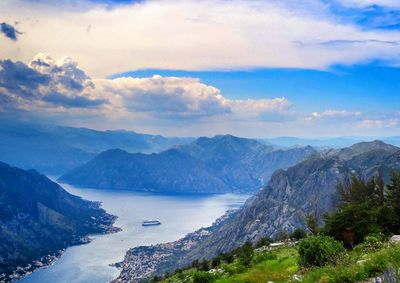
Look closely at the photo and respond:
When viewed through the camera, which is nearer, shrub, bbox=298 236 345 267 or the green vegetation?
the green vegetation

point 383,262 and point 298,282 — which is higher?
point 383,262

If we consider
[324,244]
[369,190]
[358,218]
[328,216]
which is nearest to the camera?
[324,244]

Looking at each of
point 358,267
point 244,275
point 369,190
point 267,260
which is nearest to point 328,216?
point 267,260

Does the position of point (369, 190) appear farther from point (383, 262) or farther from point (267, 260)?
point (383, 262)

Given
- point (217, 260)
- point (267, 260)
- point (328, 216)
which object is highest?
point (328, 216)

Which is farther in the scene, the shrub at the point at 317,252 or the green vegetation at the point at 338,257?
the shrub at the point at 317,252

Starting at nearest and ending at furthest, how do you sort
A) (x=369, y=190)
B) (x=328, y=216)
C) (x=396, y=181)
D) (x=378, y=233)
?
1. (x=378, y=233)
2. (x=328, y=216)
3. (x=396, y=181)
4. (x=369, y=190)

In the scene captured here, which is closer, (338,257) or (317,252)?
(338,257)

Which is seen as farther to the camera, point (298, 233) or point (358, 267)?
point (298, 233)
